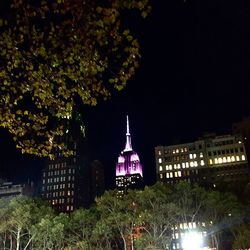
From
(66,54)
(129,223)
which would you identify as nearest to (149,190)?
(129,223)

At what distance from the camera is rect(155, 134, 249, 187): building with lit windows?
121875 millimetres

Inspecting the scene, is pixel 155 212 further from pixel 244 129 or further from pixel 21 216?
pixel 244 129

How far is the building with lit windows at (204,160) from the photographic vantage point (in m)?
122

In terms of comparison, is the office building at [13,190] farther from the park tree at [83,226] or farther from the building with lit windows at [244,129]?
the park tree at [83,226]

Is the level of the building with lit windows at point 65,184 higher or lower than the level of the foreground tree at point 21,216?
higher

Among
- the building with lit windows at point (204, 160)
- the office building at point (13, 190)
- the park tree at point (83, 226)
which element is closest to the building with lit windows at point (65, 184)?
the office building at point (13, 190)

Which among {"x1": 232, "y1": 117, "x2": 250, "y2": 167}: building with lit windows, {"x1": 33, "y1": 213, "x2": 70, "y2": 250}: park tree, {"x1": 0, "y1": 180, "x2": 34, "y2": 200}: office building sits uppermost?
{"x1": 232, "y1": 117, "x2": 250, "y2": 167}: building with lit windows

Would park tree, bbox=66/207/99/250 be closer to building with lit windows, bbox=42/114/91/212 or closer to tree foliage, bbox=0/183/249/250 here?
tree foliage, bbox=0/183/249/250

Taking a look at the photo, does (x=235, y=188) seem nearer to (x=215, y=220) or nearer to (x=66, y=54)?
(x=215, y=220)

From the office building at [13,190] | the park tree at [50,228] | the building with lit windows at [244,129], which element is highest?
the building with lit windows at [244,129]

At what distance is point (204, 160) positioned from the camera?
12581 cm

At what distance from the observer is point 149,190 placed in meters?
50.9

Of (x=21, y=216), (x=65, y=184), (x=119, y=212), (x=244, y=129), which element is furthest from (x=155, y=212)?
(x=65, y=184)

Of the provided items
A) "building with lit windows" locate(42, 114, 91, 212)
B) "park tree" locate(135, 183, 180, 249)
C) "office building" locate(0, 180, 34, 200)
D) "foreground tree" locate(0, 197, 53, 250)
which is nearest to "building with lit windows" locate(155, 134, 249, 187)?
"building with lit windows" locate(42, 114, 91, 212)
